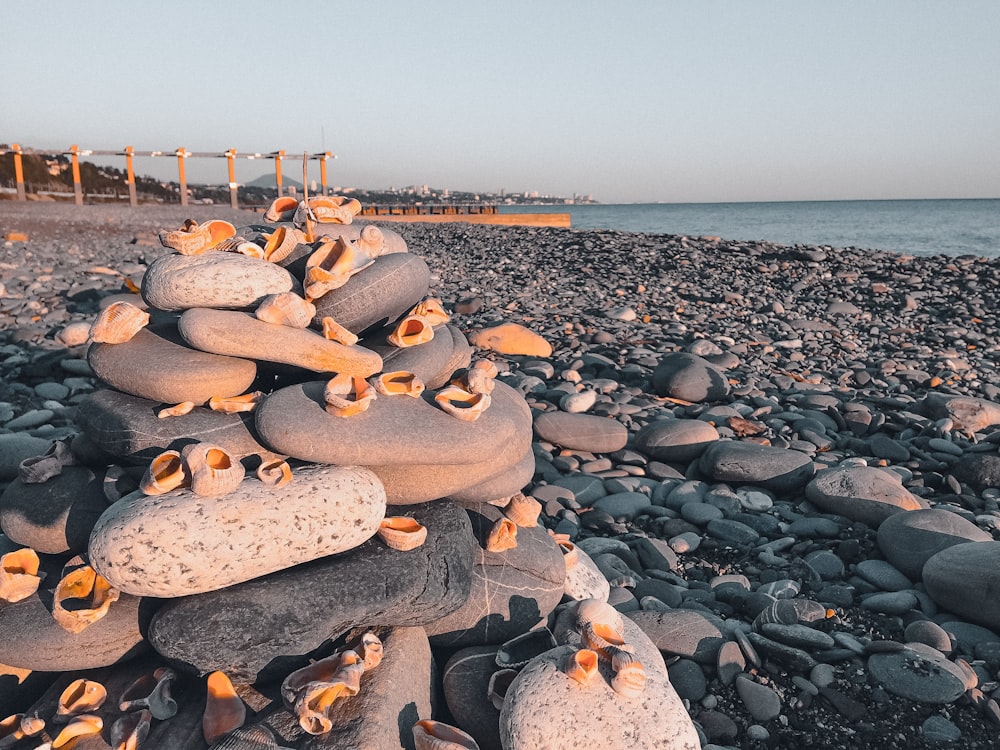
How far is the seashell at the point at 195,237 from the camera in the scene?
120 inches

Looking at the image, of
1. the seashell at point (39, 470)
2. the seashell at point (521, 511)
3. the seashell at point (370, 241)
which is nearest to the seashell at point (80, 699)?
the seashell at point (39, 470)

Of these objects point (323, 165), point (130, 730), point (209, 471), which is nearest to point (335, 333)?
point (209, 471)

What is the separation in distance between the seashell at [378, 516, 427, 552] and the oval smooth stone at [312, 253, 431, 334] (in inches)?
38.0

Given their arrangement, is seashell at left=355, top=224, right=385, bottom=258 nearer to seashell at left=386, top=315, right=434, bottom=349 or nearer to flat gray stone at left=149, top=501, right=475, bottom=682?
seashell at left=386, top=315, right=434, bottom=349

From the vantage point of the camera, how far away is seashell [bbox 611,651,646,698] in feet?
7.70

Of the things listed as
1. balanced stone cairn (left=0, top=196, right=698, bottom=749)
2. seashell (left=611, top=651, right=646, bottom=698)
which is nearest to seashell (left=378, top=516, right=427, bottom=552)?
balanced stone cairn (left=0, top=196, right=698, bottom=749)

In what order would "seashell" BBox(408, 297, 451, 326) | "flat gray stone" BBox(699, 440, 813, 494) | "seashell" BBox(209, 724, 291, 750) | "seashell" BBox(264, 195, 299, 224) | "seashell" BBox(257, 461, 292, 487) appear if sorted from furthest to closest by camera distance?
"flat gray stone" BBox(699, 440, 813, 494) → "seashell" BBox(264, 195, 299, 224) → "seashell" BBox(408, 297, 451, 326) → "seashell" BBox(257, 461, 292, 487) → "seashell" BBox(209, 724, 291, 750)

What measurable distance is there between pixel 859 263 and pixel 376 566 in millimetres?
16211

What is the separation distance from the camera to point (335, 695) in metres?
2.35

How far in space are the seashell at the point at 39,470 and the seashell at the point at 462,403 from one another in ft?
5.51

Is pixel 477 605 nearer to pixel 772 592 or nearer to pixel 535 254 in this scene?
pixel 772 592

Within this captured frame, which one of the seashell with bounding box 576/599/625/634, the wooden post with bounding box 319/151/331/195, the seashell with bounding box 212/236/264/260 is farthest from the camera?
the wooden post with bounding box 319/151/331/195

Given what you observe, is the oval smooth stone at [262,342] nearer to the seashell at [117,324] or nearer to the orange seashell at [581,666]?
the seashell at [117,324]

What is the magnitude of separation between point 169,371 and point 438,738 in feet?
5.83
